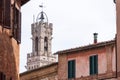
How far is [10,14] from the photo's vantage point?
24.0 meters

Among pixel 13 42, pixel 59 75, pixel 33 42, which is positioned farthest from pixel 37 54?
pixel 13 42

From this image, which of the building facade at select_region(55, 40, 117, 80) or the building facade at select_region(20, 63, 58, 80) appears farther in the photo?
the building facade at select_region(20, 63, 58, 80)

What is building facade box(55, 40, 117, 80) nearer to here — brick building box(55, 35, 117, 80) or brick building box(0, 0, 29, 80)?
brick building box(55, 35, 117, 80)

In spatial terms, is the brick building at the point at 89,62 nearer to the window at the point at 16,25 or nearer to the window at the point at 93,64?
the window at the point at 93,64

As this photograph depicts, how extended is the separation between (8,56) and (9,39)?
0.76 metres

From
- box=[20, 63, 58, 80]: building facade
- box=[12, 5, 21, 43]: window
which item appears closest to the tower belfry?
box=[20, 63, 58, 80]: building facade

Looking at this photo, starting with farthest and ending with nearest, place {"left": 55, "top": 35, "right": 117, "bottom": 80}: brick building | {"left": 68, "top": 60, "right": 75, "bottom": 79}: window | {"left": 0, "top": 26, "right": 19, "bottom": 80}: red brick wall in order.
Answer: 1. {"left": 68, "top": 60, "right": 75, "bottom": 79}: window
2. {"left": 55, "top": 35, "right": 117, "bottom": 80}: brick building
3. {"left": 0, "top": 26, "right": 19, "bottom": 80}: red brick wall

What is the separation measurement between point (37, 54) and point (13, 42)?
417 ft

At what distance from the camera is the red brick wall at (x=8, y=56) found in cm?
2280

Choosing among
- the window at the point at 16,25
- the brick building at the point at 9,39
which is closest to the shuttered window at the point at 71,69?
the window at the point at 16,25

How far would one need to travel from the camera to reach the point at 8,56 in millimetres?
23375

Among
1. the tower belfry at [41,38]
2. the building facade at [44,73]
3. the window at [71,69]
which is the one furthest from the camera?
the tower belfry at [41,38]

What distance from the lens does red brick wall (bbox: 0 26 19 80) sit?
22797 mm

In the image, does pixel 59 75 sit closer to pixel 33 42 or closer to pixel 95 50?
pixel 95 50
